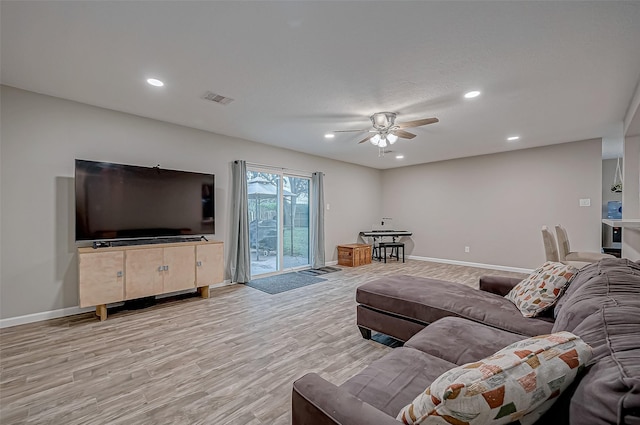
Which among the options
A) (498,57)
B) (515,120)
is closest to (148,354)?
(498,57)

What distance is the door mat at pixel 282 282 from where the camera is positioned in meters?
4.65

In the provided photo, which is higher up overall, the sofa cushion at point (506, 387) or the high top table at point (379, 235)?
the sofa cushion at point (506, 387)

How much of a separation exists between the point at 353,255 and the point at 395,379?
5.30 meters

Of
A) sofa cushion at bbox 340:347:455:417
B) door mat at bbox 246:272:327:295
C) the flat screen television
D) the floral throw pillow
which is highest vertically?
the flat screen television

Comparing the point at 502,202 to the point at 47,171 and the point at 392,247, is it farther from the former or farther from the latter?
the point at 47,171

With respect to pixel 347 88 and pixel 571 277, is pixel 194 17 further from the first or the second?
pixel 571 277

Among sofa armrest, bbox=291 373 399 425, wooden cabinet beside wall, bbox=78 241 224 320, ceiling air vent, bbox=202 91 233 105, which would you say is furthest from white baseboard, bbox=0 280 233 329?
sofa armrest, bbox=291 373 399 425

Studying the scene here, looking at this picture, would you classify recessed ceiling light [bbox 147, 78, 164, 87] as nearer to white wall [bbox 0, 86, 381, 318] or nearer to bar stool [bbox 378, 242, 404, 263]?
white wall [bbox 0, 86, 381, 318]

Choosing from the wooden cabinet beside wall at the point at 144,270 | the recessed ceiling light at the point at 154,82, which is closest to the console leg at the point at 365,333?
the wooden cabinet beside wall at the point at 144,270

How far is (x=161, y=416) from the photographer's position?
5.80ft

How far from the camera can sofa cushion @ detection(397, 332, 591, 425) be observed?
75cm

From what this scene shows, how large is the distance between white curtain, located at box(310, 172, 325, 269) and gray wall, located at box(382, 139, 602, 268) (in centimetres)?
280

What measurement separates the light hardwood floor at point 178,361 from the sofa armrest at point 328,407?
86 cm

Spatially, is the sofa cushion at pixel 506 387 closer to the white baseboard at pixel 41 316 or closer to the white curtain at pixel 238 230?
the white baseboard at pixel 41 316
